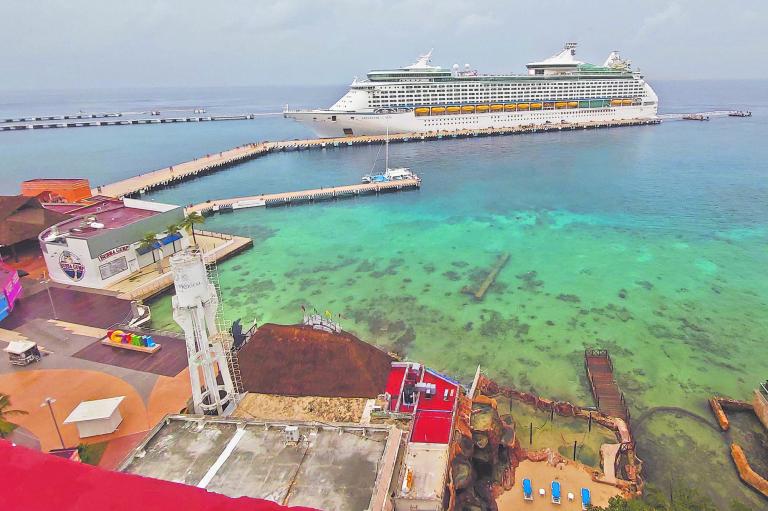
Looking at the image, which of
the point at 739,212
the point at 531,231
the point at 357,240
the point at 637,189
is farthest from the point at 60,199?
the point at 739,212

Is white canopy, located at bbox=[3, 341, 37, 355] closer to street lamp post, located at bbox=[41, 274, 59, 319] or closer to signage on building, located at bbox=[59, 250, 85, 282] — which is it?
street lamp post, located at bbox=[41, 274, 59, 319]

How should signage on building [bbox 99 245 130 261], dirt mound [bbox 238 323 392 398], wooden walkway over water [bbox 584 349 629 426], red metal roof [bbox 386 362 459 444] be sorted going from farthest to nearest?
signage on building [bbox 99 245 130 261], wooden walkway over water [bbox 584 349 629 426], dirt mound [bbox 238 323 392 398], red metal roof [bbox 386 362 459 444]

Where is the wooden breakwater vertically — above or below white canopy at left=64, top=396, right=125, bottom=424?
below

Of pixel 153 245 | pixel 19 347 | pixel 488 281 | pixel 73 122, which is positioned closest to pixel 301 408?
pixel 19 347

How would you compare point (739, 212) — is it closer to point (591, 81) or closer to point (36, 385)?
point (36, 385)

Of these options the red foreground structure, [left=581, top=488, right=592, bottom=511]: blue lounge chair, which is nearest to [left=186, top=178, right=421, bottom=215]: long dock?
[left=581, top=488, right=592, bottom=511]: blue lounge chair

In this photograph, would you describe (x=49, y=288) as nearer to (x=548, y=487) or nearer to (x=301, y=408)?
(x=301, y=408)

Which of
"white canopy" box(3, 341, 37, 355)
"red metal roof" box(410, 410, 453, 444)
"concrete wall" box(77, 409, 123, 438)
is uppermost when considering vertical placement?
"white canopy" box(3, 341, 37, 355)

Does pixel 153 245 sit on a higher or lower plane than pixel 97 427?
higher
